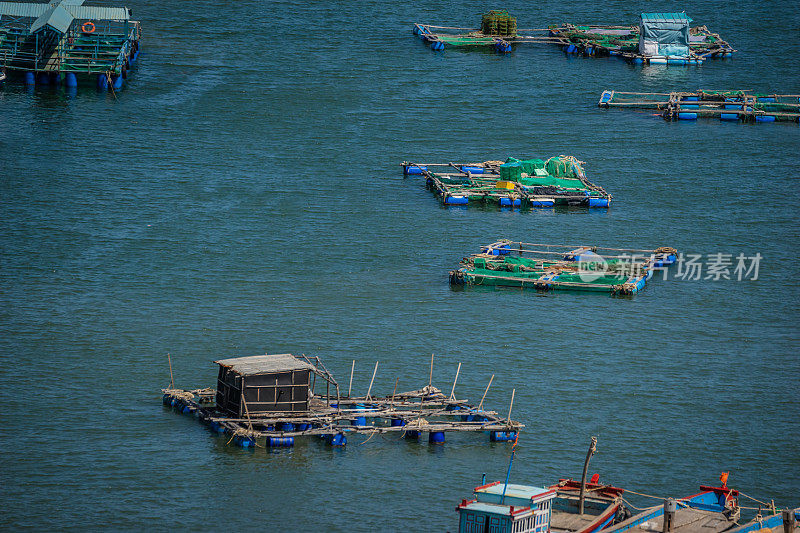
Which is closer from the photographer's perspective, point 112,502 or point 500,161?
point 112,502

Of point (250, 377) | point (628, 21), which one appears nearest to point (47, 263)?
point (250, 377)

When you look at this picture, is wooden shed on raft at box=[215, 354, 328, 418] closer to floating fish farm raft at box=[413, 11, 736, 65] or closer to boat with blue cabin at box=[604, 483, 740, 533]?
boat with blue cabin at box=[604, 483, 740, 533]

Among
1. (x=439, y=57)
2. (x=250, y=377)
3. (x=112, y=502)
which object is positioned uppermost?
(x=439, y=57)

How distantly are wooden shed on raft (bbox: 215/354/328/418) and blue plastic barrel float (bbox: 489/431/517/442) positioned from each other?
30.5ft

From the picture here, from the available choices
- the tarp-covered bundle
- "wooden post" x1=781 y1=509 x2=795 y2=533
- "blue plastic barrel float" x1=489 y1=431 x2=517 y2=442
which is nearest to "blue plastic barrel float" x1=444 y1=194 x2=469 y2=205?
"blue plastic barrel float" x1=489 y1=431 x2=517 y2=442

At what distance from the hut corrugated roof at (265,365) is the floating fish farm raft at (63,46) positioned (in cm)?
7157

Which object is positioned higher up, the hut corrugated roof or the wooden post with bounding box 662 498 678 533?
the hut corrugated roof

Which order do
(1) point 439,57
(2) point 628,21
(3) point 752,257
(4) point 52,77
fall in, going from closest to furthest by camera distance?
(3) point 752,257
(4) point 52,77
(1) point 439,57
(2) point 628,21

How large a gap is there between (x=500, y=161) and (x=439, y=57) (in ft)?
126

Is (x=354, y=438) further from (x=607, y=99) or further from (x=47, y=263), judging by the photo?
(x=607, y=99)

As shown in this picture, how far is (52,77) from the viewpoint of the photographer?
132 metres

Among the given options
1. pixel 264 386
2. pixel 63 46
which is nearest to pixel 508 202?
pixel 264 386

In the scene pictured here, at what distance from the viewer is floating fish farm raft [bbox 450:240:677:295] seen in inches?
3455

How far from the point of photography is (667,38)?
15012cm
